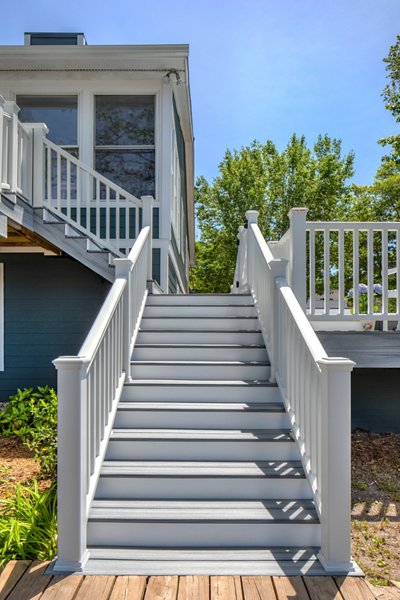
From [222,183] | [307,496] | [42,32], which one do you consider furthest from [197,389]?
[222,183]

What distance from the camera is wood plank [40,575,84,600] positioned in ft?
6.96

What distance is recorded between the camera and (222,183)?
19.8m

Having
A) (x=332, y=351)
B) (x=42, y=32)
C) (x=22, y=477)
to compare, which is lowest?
(x=22, y=477)

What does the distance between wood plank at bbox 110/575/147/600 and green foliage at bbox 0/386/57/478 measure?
1.70 m

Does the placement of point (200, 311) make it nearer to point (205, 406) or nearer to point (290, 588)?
point (205, 406)

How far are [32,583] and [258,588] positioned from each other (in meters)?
1.16

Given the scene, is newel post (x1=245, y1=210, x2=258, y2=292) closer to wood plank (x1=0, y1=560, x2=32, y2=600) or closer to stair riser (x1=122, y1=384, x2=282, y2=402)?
stair riser (x1=122, y1=384, x2=282, y2=402)

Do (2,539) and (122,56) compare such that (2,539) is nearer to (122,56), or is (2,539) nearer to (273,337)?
(273,337)

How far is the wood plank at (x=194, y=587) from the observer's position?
6.95 ft

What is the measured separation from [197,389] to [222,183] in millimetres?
17326

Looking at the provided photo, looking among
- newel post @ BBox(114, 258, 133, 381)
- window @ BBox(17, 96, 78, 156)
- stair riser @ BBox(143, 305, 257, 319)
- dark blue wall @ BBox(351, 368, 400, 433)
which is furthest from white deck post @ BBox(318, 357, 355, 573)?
window @ BBox(17, 96, 78, 156)

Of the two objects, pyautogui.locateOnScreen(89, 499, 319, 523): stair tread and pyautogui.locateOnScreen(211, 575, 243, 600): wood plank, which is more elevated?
pyautogui.locateOnScreen(89, 499, 319, 523): stair tread

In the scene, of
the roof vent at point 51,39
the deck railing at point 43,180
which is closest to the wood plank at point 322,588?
the deck railing at point 43,180

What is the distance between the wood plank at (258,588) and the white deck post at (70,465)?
0.88 m
